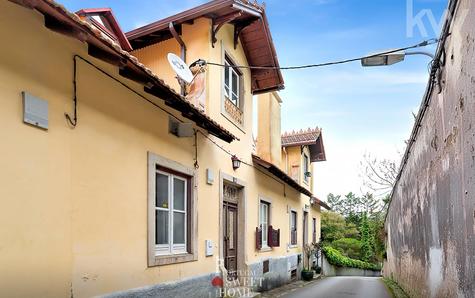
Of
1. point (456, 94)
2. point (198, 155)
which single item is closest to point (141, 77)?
point (198, 155)

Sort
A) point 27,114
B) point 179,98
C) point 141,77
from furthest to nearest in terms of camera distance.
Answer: point 179,98 < point 141,77 < point 27,114

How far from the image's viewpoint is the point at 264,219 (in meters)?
14.1

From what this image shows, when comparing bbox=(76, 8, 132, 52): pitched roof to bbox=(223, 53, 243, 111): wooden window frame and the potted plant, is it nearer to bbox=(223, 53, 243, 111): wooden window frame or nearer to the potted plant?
bbox=(223, 53, 243, 111): wooden window frame

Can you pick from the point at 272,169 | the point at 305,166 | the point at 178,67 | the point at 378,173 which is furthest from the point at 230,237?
the point at 378,173

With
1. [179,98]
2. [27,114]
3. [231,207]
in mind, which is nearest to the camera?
[27,114]

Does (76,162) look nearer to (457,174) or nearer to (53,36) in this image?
(53,36)

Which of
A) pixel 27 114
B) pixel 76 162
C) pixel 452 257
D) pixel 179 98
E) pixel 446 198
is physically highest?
pixel 179 98

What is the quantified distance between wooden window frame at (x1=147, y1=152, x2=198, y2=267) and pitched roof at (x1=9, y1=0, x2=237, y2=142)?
0.98 metres

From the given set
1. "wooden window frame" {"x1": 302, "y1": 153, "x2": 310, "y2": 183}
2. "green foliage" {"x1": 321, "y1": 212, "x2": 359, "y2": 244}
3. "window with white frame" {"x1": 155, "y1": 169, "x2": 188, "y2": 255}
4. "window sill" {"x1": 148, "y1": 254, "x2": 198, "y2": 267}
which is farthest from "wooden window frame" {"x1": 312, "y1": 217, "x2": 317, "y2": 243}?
"green foliage" {"x1": 321, "y1": 212, "x2": 359, "y2": 244}

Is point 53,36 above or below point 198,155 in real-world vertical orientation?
above

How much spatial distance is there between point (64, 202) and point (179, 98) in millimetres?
2586

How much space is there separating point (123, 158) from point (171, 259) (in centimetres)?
222

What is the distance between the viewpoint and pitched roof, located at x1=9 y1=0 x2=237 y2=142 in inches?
158

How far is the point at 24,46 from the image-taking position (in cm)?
438
